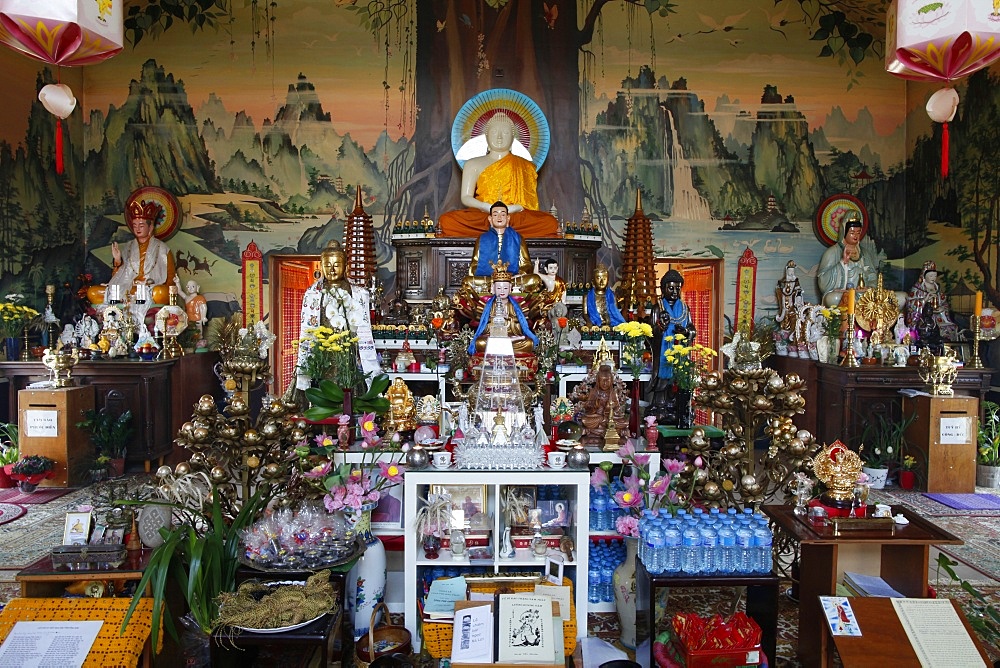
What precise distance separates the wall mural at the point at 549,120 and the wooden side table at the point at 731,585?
252 inches

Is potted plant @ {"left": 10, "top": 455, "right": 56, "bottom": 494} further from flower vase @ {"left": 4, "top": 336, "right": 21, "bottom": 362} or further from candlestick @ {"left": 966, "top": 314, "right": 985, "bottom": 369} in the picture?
candlestick @ {"left": 966, "top": 314, "right": 985, "bottom": 369}

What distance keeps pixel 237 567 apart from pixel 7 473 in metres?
4.50

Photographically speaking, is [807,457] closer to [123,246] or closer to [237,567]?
[237,567]

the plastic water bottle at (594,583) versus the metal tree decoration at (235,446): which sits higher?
the metal tree decoration at (235,446)

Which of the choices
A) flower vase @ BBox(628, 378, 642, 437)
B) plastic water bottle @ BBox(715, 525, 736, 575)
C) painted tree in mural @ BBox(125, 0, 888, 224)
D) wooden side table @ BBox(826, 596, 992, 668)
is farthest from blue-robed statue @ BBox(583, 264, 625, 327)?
wooden side table @ BBox(826, 596, 992, 668)

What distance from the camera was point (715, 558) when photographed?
293cm

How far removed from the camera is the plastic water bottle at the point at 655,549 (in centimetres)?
289

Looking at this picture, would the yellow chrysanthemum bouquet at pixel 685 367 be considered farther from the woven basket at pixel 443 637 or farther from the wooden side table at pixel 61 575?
the wooden side table at pixel 61 575

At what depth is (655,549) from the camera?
9.53ft

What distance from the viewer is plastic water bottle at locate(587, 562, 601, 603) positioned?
3.68 m

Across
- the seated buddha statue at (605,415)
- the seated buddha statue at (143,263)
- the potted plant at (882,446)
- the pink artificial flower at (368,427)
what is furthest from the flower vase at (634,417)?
the seated buddha statue at (143,263)

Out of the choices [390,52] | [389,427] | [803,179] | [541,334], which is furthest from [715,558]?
[390,52]

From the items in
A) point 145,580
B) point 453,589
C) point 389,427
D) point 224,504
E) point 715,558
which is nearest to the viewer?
point 145,580

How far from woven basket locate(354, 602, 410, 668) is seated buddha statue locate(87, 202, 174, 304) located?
607 centimetres
